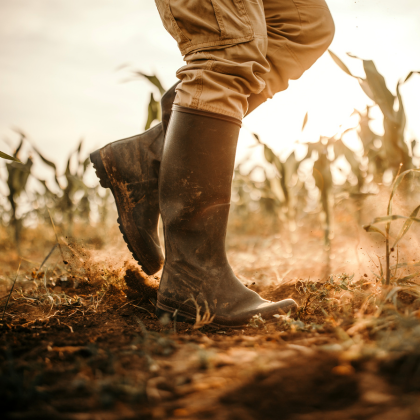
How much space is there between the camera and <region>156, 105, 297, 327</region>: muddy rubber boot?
94cm

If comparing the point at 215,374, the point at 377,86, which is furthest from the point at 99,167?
the point at 377,86

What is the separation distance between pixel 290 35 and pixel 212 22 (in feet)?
1.18

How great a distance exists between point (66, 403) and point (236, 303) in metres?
0.63

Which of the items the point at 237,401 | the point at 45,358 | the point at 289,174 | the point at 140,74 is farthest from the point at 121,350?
the point at 289,174

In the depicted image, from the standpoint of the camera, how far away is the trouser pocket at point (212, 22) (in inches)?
34.9

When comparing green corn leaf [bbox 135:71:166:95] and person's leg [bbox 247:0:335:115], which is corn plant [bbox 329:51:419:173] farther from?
green corn leaf [bbox 135:71:166:95]

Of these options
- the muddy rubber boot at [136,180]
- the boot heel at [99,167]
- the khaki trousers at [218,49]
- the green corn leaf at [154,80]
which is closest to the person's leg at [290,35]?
the khaki trousers at [218,49]

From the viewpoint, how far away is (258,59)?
953mm

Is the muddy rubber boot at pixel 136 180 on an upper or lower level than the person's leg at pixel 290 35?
lower

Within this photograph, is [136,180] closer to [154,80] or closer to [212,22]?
[212,22]

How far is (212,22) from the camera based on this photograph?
895 mm

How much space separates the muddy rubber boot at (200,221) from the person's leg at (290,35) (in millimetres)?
287

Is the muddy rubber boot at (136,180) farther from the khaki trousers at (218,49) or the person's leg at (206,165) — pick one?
the khaki trousers at (218,49)

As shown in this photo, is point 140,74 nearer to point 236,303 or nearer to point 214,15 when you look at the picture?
point 214,15
